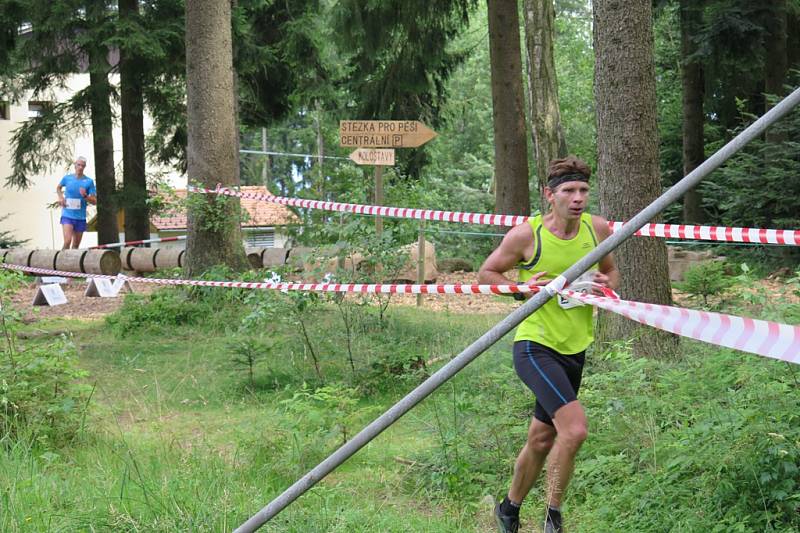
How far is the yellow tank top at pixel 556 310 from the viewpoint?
4.86 metres

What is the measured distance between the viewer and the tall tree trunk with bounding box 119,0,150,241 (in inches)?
785

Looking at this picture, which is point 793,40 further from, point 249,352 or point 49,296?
point 249,352

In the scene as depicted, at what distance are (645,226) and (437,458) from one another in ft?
7.54

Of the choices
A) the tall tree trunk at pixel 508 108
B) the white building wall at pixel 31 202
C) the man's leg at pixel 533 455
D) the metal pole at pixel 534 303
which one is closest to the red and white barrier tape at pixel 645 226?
the man's leg at pixel 533 455

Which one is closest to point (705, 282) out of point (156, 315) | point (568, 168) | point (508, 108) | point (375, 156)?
point (568, 168)

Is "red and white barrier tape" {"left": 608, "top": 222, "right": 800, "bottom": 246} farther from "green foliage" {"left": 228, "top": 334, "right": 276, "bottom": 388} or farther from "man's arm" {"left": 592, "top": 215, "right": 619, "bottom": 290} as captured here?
"green foliage" {"left": 228, "top": 334, "right": 276, "bottom": 388}

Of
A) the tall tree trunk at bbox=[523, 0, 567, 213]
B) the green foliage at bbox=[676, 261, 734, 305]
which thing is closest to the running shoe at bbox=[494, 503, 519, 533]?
the green foliage at bbox=[676, 261, 734, 305]

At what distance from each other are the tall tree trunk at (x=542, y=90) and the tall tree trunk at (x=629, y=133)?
19.4 ft

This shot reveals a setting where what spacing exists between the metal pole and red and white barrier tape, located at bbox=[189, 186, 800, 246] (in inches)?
59.7

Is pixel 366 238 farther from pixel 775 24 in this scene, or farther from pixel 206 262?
pixel 775 24

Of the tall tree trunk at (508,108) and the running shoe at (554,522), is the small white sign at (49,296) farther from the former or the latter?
the running shoe at (554,522)

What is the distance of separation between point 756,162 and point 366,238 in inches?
386

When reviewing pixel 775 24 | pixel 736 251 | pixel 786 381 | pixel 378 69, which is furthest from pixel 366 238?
pixel 378 69

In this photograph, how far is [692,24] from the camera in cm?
1958
